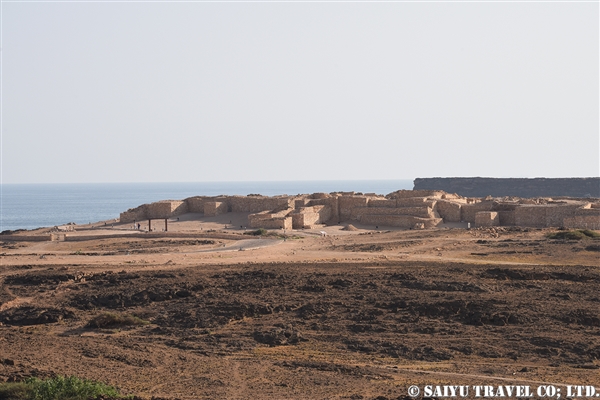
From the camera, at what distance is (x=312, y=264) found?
24.9 meters

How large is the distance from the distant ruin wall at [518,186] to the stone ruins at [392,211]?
47.6 m

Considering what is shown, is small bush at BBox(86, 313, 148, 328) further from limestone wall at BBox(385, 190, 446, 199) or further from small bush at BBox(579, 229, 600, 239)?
limestone wall at BBox(385, 190, 446, 199)

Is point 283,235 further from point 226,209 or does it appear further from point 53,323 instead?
point 53,323

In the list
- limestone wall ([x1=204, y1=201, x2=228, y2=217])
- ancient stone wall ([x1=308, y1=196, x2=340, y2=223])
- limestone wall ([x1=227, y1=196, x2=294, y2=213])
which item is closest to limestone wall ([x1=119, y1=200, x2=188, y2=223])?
limestone wall ([x1=204, y1=201, x2=228, y2=217])

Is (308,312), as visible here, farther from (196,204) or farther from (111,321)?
(196,204)

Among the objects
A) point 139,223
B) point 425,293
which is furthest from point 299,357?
point 139,223

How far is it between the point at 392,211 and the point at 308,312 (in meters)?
23.2

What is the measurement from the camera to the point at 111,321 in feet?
55.1

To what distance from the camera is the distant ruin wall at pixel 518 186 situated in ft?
290

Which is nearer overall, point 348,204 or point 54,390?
point 54,390

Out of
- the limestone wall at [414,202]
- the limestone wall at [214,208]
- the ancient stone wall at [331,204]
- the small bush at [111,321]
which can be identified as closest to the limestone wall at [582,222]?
the limestone wall at [414,202]

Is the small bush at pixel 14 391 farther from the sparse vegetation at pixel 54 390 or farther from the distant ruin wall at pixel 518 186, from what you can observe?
the distant ruin wall at pixel 518 186

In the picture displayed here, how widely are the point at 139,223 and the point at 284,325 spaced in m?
28.3

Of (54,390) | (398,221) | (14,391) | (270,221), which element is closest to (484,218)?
(398,221)
